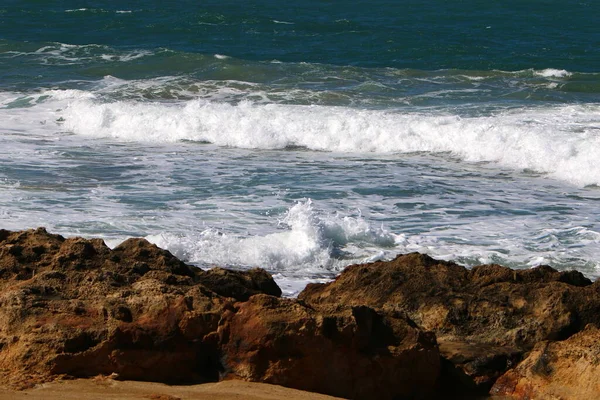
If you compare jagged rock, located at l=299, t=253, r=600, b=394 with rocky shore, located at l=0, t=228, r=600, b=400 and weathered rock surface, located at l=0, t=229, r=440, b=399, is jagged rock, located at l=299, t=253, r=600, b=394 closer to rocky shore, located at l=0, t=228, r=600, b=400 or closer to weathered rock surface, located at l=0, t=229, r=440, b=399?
rocky shore, located at l=0, t=228, r=600, b=400

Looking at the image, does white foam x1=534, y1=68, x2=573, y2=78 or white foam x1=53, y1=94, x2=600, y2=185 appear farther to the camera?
white foam x1=534, y1=68, x2=573, y2=78

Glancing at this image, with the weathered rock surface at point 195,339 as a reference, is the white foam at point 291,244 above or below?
below

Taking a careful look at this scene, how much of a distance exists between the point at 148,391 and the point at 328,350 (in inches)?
37.2

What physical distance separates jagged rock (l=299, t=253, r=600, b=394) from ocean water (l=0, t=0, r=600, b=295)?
2010 mm

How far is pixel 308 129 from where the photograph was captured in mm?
18031

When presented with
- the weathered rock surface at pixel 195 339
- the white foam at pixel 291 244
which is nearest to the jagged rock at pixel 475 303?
the weathered rock surface at pixel 195 339

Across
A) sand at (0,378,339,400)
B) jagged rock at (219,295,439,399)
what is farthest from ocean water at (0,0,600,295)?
sand at (0,378,339,400)

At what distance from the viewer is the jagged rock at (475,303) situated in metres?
5.79

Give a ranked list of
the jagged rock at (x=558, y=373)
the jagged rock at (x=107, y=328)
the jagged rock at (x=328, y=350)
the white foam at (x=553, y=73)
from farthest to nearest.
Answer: the white foam at (x=553, y=73)
the jagged rock at (x=558, y=373)
the jagged rock at (x=328, y=350)
the jagged rock at (x=107, y=328)

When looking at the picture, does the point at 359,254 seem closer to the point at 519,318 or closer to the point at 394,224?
the point at 394,224

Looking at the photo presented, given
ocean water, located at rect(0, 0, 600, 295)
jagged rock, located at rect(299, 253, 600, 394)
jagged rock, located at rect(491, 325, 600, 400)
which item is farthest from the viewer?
ocean water, located at rect(0, 0, 600, 295)

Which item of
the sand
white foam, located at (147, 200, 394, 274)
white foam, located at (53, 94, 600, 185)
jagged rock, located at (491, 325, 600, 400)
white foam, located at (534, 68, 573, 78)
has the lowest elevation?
white foam, located at (53, 94, 600, 185)

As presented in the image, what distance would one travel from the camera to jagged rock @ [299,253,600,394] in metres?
5.79

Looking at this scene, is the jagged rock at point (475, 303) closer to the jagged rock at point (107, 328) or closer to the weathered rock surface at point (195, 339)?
the weathered rock surface at point (195, 339)
